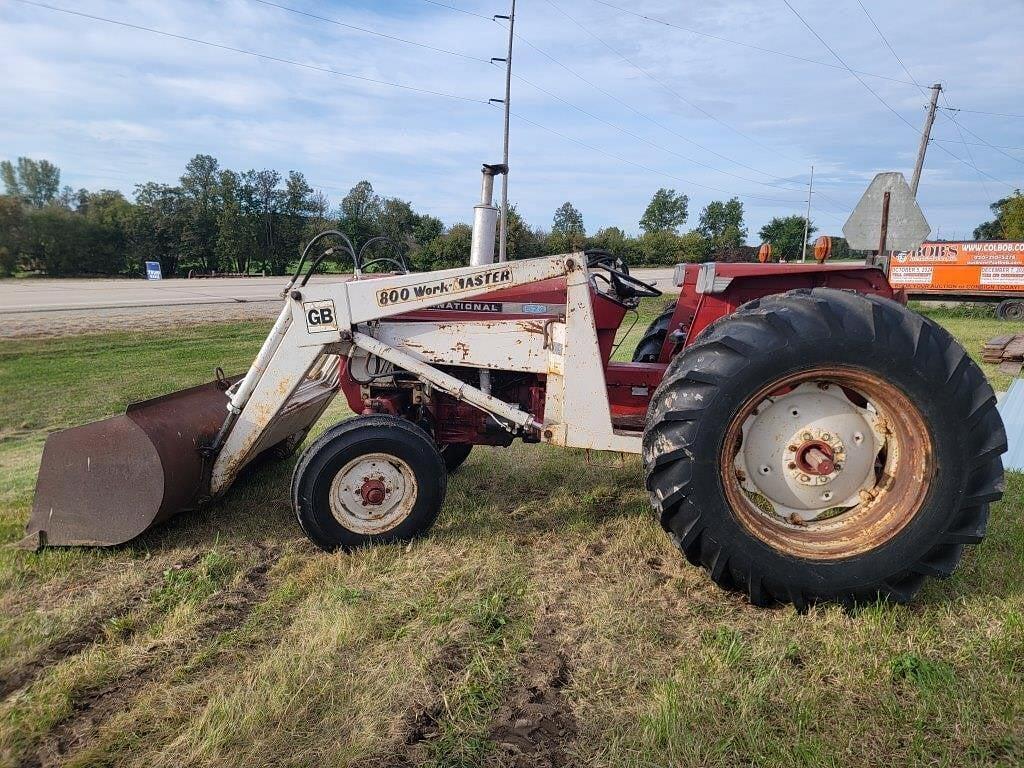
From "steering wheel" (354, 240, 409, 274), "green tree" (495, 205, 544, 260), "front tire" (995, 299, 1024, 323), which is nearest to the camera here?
"steering wheel" (354, 240, 409, 274)

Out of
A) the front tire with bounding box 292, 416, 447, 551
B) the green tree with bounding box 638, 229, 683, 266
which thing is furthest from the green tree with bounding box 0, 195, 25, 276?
the front tire with bounding box 292, 416, 447, 551

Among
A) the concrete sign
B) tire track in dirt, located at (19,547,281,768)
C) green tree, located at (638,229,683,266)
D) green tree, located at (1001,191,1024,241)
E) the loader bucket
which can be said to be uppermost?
green tree, located at (1001,191,1024,241)

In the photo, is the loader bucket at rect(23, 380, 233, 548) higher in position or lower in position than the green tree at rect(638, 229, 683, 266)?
lower

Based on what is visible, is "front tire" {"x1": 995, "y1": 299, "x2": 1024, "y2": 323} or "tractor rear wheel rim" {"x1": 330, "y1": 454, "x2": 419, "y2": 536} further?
"front tire" {"x1": 995, "y1": 299, "x2": 1024, "y2": 323}

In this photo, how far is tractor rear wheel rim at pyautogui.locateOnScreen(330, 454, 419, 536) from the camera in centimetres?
331

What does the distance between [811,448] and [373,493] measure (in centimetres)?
215

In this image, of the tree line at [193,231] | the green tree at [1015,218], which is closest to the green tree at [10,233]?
the tree line at [193,231]

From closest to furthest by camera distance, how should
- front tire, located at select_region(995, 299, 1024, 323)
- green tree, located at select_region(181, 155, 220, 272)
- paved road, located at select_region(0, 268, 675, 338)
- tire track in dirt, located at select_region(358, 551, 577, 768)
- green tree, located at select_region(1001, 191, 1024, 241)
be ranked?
1. tire track in dirt, located at select_region(358, 551, 577, 768)
2. paved road, located at select_region(0, 268, 675, 338)
3. front tire, located at select_region(995, 299, 1024, 323)
4. green tree, located at select_region(1001, 191, 1024, 241)
5. green tree, located at select_region(181, 155, 220, 272)

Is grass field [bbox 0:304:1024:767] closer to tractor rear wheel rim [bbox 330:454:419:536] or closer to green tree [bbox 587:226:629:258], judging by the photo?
tractor rear wheel rim [bbox 330:454:419:536]

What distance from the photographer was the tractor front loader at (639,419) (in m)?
2.61

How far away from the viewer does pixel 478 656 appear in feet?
8.13

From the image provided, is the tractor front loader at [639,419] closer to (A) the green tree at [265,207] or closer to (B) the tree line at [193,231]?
(B) the tree line at [193,231]

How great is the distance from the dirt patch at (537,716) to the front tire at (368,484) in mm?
1086

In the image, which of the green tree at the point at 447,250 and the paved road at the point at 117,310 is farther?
the green tree at the point at 447,250
